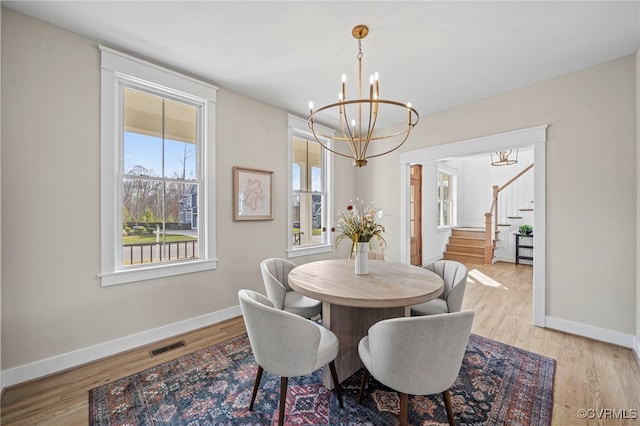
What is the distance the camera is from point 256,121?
350cm

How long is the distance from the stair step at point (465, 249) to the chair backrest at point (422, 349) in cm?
615

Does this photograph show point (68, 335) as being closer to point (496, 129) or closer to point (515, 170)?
point (496, 129)

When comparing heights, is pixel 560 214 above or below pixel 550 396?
above

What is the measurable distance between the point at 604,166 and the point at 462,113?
1611 millimetres

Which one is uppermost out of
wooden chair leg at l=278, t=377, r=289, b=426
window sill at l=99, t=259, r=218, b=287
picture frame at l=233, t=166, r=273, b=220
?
picture frame at l=233, t=166, r=273, b=220

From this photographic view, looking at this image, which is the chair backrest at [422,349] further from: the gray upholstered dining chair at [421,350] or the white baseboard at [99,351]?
the white baseboard at [99,351]

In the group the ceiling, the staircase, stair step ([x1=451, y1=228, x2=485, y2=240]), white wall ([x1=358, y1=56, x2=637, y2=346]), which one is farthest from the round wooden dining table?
stair step ([x1=451, y1=228, x2=485, y2=240])

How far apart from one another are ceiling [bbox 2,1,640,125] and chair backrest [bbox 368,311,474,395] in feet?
6.81

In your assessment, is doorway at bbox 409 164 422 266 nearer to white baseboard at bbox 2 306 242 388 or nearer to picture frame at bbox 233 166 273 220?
picture frame at bbox 233 166 273 220

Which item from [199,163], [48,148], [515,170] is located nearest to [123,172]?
[48,148]

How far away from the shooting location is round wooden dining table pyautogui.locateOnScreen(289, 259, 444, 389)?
5.48 ft

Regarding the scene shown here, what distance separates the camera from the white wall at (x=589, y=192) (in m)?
2.56

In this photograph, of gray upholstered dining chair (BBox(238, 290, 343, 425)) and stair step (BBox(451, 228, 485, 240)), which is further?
stair step (BBox(451, 228, 485, 240))

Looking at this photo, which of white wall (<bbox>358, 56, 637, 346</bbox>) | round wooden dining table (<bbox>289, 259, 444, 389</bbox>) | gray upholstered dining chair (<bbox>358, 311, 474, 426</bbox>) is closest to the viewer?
gray upholstered dining chair (<bbox>358, 311, 474, 426</bbox>)
